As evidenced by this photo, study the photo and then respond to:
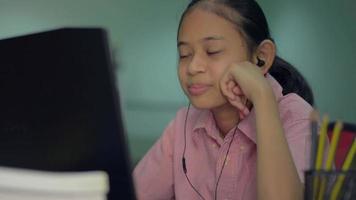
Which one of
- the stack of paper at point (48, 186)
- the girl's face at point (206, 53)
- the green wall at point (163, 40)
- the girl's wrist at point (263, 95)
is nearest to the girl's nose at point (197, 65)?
the girl's face at point (206, 53)

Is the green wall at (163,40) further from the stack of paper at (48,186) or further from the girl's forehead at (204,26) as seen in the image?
the stack of paper at (48,186)

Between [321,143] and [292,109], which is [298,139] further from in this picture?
[321,143]

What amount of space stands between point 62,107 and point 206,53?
0.51 meters

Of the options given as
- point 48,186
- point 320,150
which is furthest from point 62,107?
point 320,150

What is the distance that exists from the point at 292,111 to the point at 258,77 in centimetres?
15

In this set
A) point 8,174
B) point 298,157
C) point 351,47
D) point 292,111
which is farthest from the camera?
point 351,47

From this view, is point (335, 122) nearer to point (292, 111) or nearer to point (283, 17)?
point (292, 111)

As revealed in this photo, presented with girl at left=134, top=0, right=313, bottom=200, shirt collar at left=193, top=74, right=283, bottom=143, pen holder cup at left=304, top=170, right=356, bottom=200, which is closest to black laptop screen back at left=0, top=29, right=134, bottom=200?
pen holder cup at left=304, top=170, right=356, bottom=200

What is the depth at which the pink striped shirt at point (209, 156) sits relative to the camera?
98 centimetres

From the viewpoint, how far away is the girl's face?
95cm

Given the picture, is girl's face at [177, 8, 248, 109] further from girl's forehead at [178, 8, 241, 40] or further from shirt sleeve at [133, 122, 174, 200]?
shirt sleeve at [133, 122, 174, 200]

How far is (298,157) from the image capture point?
89 cm

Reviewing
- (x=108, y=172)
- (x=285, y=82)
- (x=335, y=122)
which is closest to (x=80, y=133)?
(x=108, y=172)

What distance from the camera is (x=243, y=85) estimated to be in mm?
897
